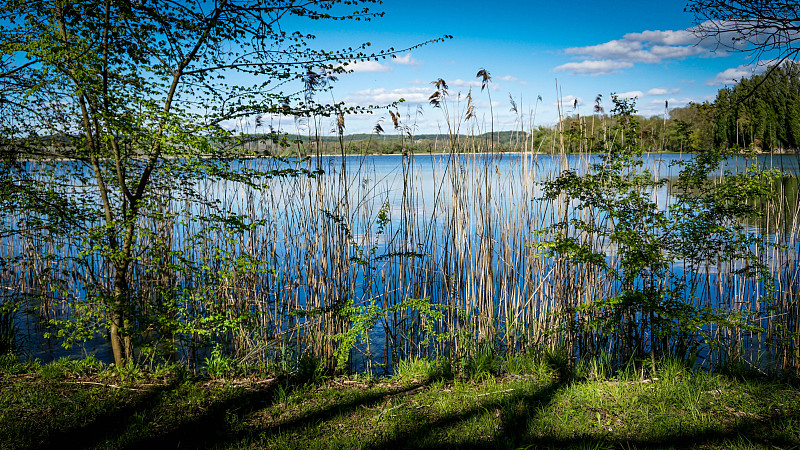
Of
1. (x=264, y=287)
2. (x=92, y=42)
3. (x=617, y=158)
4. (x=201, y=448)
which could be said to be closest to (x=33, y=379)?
(x=201, y=448)

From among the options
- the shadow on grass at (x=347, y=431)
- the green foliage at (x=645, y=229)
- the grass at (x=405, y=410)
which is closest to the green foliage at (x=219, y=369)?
the grass at (x=405, y=410)

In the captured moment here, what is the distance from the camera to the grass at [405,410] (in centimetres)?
258

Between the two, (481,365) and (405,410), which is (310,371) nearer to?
(405,410)

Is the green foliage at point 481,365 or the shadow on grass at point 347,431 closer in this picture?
the shadow on grass at point 347,431

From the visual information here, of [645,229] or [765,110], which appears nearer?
[645,229]

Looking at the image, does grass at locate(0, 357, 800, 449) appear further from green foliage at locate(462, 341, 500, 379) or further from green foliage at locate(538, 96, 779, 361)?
green foliage at locate(538, 96, 779, 361)

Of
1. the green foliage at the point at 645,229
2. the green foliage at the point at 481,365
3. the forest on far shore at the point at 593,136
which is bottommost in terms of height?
the green foliage at the point at 481,365

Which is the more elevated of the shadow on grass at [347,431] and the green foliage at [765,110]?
the green foliage at [765,110]

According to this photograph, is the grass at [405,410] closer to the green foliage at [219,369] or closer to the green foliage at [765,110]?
the green foliage at [219,369]

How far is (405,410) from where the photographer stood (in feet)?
9.77

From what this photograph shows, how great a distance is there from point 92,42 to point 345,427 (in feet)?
11.4

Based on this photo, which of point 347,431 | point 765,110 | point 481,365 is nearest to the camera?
point 347,431

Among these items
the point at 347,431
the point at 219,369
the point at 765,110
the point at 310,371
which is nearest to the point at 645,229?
the point at 347,431

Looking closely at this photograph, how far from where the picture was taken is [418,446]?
2.53 m
